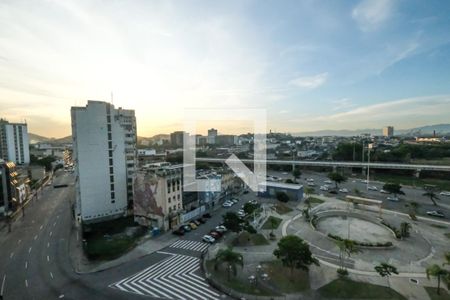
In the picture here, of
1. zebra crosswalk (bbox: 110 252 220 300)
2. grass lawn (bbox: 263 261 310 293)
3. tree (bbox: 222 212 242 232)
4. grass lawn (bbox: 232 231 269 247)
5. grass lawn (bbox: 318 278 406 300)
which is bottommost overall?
zebra crosswalk (bbox: 110 252 220 300)

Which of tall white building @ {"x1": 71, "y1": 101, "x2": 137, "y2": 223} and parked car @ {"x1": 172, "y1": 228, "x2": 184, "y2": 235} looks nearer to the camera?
parked car @ {"x1": 172, "y1": 228, "x2": 184, "y2": 235}

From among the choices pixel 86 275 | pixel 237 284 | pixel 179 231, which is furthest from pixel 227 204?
pixel 86 275

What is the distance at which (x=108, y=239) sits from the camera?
23.5 metres

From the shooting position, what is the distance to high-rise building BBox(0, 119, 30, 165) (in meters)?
73.3

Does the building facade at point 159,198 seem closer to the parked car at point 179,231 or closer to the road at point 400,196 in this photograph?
the parked car at point 179,231

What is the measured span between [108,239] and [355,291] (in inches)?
826

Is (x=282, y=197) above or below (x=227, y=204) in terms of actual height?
above

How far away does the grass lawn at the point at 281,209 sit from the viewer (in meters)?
30.4

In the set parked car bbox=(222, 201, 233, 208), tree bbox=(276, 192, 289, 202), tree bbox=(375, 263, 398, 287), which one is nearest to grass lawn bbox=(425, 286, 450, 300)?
tree bbox=(375, 263, 398, 287)

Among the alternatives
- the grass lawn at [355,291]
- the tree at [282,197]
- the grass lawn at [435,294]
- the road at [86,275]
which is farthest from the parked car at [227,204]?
the grass lawn at [435,294]

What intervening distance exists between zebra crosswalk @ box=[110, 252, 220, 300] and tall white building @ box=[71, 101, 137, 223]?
13.9 metres

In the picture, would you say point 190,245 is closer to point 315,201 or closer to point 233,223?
point 233,223

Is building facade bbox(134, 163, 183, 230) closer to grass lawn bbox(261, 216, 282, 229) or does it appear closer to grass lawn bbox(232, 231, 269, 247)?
grass lawn bbox(232, 231, 269, 247)

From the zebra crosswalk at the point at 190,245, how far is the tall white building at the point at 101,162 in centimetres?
1180
